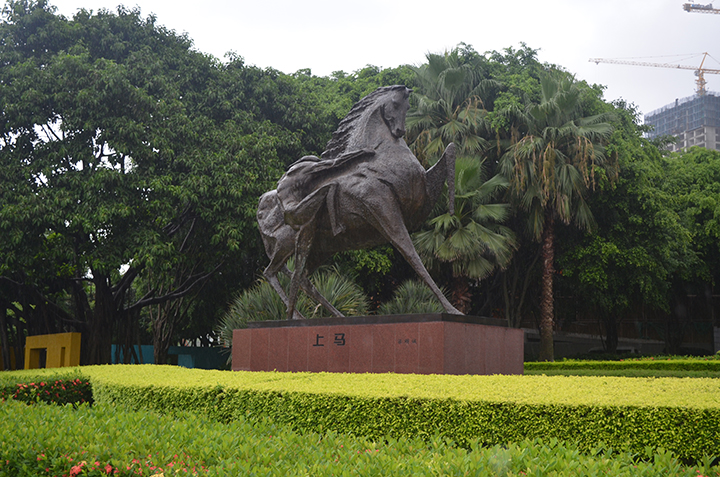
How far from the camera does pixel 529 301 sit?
26.0m

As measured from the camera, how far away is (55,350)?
14578 mm

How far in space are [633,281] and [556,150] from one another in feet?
17.7

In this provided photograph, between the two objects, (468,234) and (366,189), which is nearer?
(366,189)

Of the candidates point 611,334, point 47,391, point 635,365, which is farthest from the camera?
point 611,334

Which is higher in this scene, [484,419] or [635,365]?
[484,419]

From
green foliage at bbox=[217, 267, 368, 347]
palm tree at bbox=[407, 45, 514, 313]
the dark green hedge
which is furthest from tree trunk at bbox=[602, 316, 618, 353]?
the dark green hedge

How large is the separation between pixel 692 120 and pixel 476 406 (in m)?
103

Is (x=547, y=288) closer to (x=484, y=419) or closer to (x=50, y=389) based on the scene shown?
(x=50, y=389)

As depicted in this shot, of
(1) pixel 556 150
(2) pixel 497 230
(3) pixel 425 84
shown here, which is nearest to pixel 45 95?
(3) pixel 425 84

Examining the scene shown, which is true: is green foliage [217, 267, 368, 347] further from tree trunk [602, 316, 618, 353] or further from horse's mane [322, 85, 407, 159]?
tree trunk [602, 316, 618, 353]

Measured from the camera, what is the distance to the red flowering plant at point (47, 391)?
8797mm

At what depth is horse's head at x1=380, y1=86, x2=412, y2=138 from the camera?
8.92m

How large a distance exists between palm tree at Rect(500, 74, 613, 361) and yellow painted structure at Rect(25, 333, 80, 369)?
39.7ft

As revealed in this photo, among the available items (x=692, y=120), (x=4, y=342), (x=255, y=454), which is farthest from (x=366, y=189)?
(x=692, y=120)
